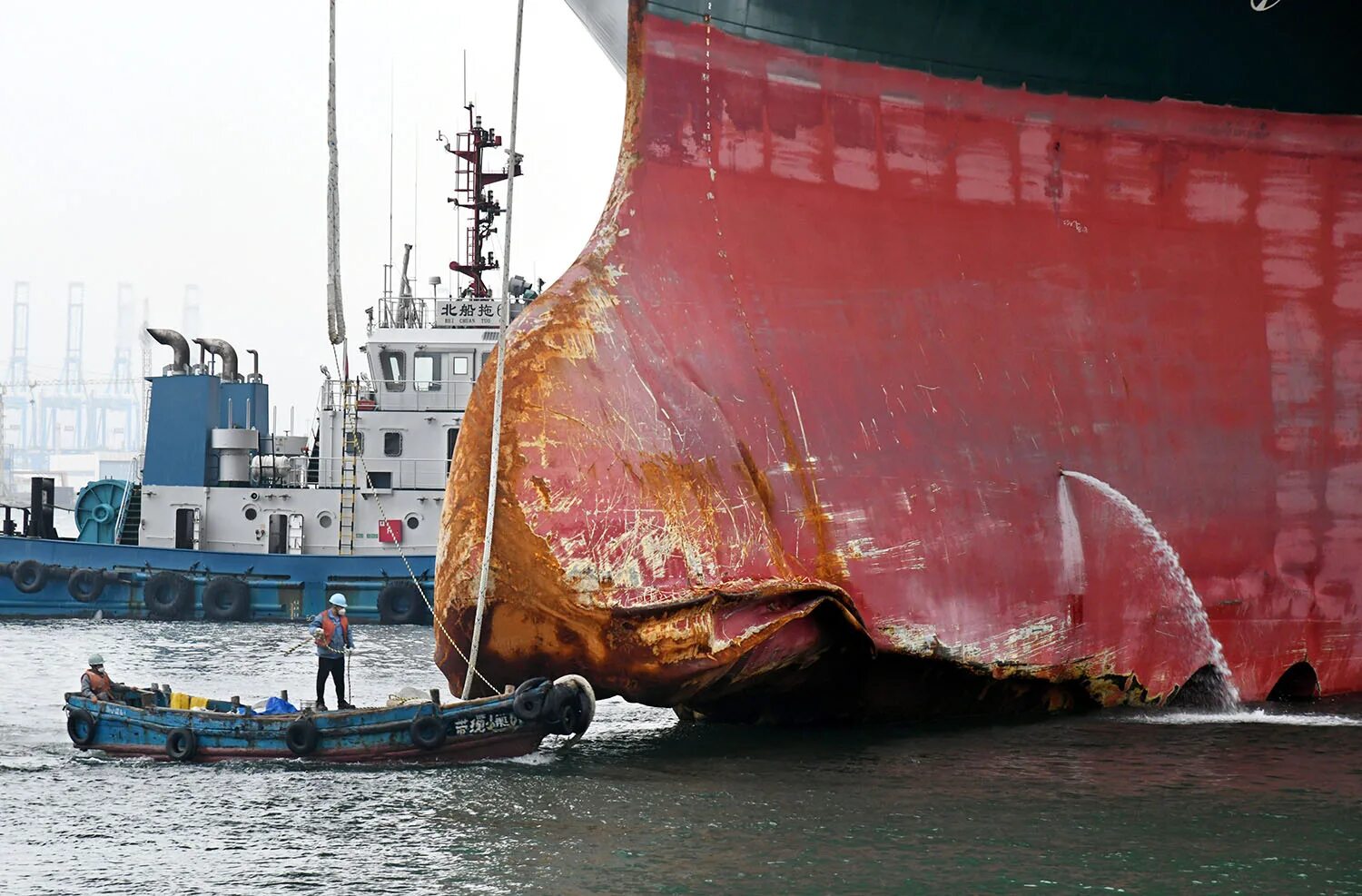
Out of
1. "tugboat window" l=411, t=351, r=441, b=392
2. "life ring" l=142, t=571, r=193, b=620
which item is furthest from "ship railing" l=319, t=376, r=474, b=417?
"life ring" l=142, t=571, r=193, b=620

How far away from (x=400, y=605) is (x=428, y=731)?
45.1 feet

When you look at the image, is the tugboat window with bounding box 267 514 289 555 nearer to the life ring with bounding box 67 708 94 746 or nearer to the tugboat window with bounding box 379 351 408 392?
the tugboat window with bounding box 379 351 408 392

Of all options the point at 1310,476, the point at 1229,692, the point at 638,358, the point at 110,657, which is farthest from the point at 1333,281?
the point at 110,657

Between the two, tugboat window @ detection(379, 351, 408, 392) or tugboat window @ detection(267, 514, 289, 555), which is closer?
tugboat window @ detection(379, 351, 408, 392)

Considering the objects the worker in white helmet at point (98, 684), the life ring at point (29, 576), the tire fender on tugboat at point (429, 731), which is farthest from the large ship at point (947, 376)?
the life ring at point (29, 576)

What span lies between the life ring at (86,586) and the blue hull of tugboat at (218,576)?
0.19ft

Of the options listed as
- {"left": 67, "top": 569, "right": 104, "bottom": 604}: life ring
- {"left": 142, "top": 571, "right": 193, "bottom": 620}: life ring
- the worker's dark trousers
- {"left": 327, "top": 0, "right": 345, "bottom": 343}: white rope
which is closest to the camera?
{"left": 327, "top": 0, "right": 345, "bottom": 343}: white rope

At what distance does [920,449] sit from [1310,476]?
12.7 ft

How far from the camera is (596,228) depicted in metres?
13.3

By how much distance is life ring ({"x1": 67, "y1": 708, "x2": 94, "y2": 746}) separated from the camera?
45.6ft

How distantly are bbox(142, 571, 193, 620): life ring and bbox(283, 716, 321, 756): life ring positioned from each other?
48.2 feet

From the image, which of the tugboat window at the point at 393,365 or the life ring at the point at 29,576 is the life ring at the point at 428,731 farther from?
the life ring at the point at 29,576

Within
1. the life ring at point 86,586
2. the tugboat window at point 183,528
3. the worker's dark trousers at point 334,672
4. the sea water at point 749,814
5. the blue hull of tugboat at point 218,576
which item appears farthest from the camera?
the tugboat window at point 183,528

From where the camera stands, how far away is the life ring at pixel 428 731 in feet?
41.0
